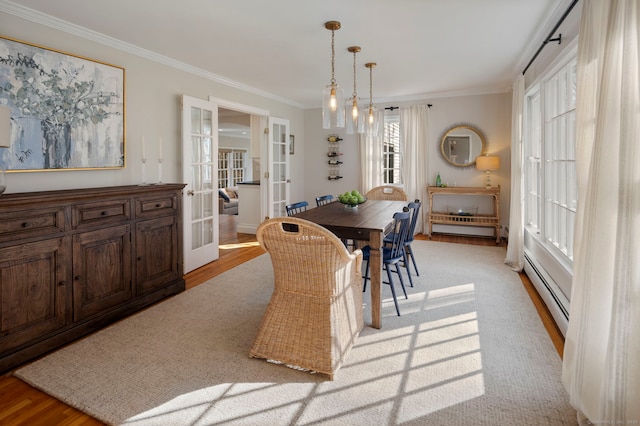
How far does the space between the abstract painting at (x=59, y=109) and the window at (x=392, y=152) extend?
460 cm

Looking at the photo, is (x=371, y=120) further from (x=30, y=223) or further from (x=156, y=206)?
(x=30, y=223)

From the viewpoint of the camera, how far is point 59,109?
118 inches

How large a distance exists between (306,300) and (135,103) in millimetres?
2854

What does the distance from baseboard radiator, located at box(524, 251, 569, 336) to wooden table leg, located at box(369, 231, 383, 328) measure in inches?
51.5

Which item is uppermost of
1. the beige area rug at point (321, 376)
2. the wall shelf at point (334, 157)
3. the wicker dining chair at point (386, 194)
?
the wall shelf at point (334, 157)

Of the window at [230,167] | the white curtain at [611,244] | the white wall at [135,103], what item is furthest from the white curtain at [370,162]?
the window at [230,167]

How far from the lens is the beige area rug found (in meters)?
Result: 1.83

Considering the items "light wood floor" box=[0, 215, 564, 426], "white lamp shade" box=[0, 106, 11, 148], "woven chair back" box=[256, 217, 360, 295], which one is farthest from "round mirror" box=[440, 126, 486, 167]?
"white lamp shade" box=[0, 106, 11, 148]

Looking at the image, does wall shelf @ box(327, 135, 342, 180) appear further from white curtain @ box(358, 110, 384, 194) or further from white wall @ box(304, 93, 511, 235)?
white curtain @ box(358, 110, 384, 194)

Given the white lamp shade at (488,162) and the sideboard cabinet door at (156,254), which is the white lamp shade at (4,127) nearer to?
the sideboard cabinet door at (156,254)

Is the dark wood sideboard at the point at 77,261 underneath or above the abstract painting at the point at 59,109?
underneath

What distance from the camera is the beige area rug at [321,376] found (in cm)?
183

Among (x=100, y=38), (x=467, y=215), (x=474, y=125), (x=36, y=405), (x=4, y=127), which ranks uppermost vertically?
(x=100, y=38)

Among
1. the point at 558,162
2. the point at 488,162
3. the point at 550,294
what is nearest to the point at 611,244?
the point at 550,294
